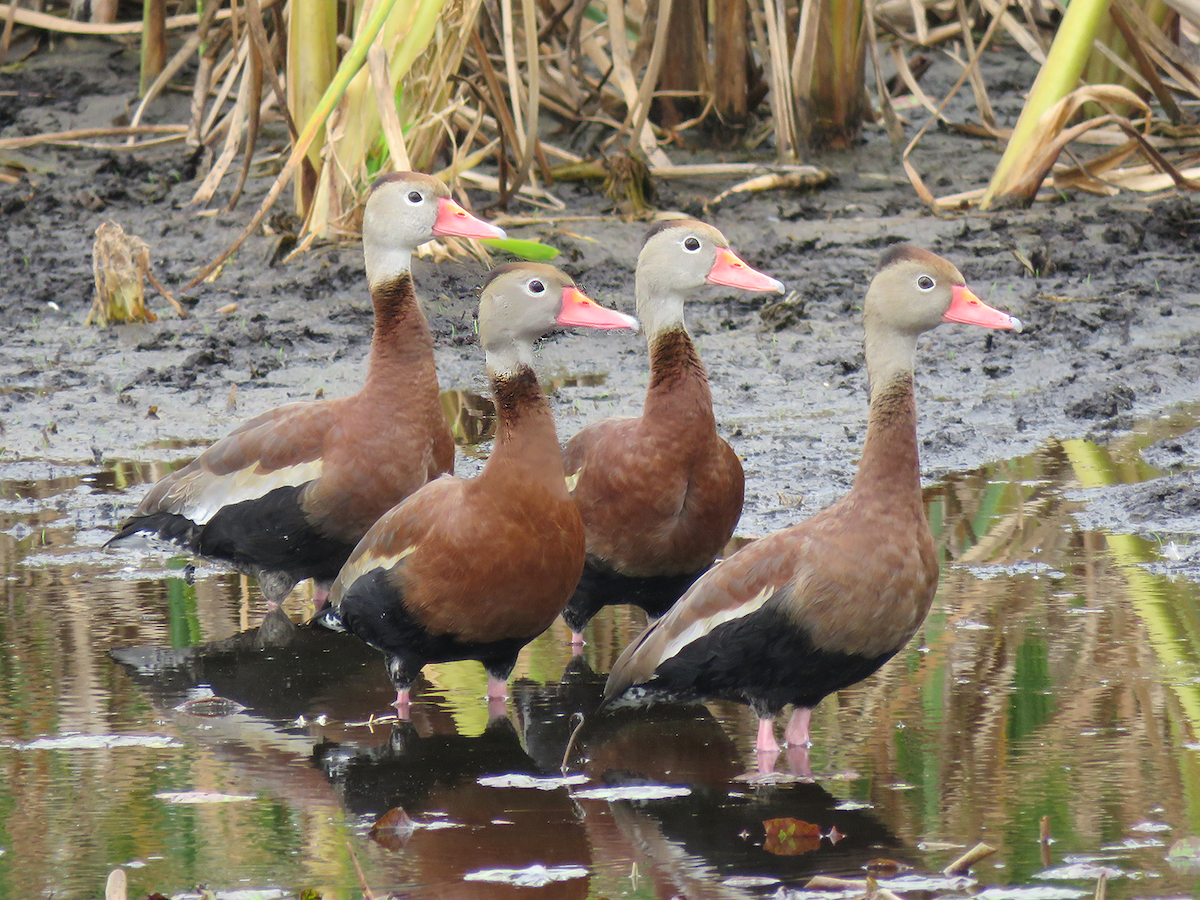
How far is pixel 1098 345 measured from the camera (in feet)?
26.7

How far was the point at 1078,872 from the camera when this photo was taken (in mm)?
3223

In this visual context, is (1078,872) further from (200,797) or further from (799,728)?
(200,797)

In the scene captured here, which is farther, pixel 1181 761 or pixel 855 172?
pixel 855 172

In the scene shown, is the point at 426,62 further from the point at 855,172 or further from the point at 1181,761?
the point at 1181,761

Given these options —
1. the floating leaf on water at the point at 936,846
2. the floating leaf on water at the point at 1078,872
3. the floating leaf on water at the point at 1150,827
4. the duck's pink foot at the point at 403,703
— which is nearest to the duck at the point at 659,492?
the duck's pink foot at the point at 403,703

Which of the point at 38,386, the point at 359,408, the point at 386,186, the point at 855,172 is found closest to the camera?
the point at 359,408

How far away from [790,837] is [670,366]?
204 centimetres

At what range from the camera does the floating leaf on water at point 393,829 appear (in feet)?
11.6

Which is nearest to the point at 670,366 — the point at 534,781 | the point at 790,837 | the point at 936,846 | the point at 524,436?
the point at 524,436

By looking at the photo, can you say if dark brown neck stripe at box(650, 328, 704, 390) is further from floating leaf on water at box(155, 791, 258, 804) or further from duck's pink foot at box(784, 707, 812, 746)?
floating leaf on water at box(155, 791, 258, 804)

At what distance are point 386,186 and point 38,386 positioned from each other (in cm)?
310

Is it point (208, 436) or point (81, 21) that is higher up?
point (81, 21)

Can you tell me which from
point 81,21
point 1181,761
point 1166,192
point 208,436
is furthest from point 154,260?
point 1181,761

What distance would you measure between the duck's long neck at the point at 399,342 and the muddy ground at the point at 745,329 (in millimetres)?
1456
